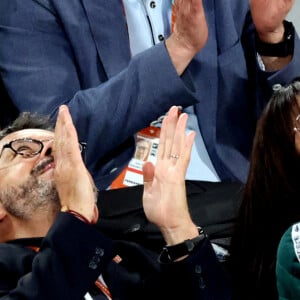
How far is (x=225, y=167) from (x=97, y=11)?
46 cm

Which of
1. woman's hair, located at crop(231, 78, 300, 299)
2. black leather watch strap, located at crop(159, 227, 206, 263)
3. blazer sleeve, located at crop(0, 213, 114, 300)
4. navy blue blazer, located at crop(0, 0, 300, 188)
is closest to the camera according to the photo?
blazer sleeve, located at crop(0, 213, 114, 300)

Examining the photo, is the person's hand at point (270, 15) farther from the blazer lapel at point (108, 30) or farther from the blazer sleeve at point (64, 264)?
the blazer sleeve at point (64, 264)

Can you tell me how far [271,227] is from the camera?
54.1 inches

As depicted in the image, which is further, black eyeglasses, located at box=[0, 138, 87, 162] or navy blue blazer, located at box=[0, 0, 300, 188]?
navy blue blazer, located at box=[0, 0, 300, 188]

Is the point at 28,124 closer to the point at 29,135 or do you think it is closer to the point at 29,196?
the point at 29,135

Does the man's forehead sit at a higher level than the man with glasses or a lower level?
higher

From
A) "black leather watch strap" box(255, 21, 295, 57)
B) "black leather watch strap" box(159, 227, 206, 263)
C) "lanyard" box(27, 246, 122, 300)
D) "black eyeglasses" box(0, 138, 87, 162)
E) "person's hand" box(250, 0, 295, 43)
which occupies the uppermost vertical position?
"person's hand" box(250, 0, 295, 43)

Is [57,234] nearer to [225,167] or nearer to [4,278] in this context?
[4,278]

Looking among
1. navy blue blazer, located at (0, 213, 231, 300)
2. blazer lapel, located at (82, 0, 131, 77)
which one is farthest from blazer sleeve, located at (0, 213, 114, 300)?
blazer lapel, located at (82, 0, 131, 77)

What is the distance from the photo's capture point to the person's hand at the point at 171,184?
1.25m

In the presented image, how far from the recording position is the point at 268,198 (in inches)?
53.9

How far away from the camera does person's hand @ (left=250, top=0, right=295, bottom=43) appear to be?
1.53 meters

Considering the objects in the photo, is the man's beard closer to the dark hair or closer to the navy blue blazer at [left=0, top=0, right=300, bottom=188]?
the dark hair

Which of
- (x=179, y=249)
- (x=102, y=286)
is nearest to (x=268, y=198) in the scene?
(x=179, y=249)
